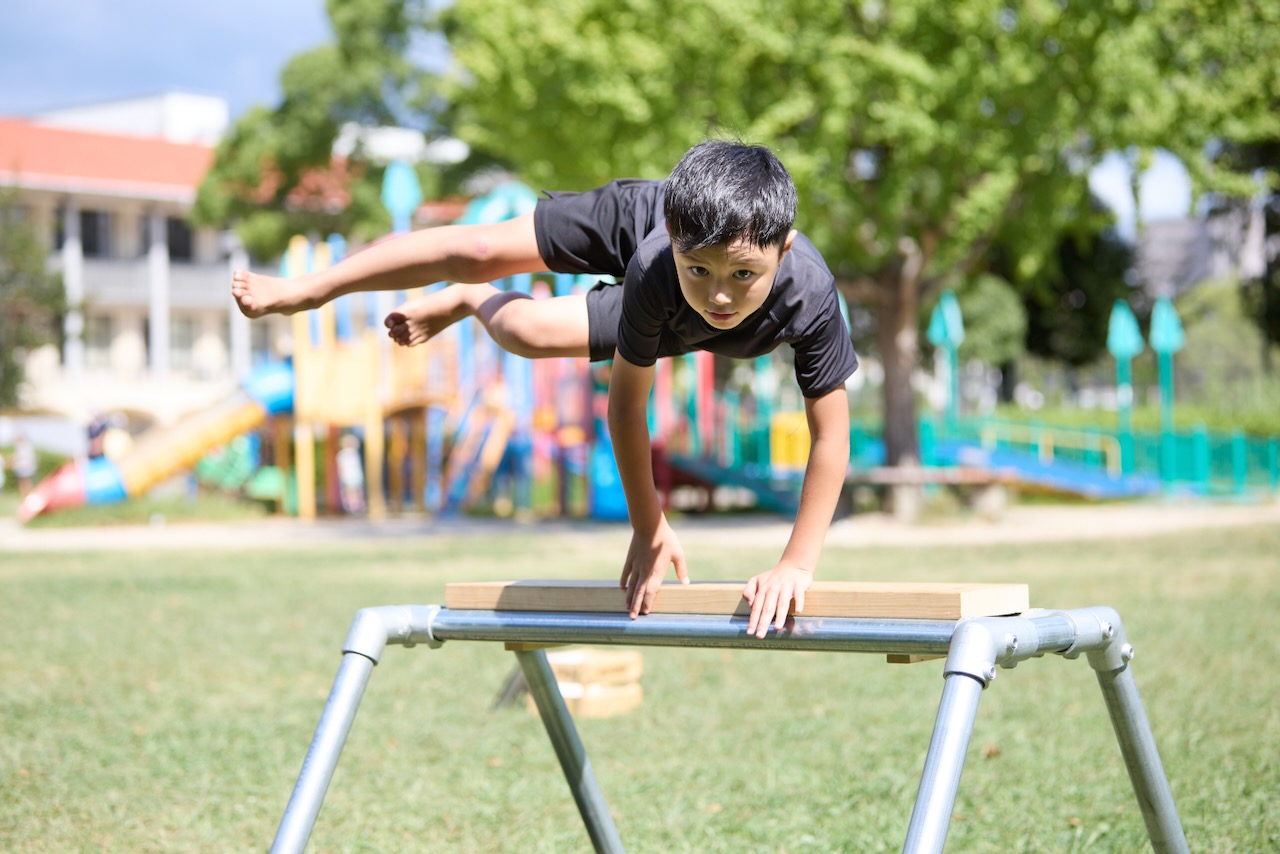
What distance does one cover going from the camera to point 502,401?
794 inches

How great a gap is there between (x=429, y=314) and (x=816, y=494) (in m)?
→ 1.23

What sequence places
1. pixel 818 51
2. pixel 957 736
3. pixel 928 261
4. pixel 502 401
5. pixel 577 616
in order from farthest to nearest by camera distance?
pixel 502 401, pixel 928 261, pixel 818 51, pixel 577 616, pixel 957 736

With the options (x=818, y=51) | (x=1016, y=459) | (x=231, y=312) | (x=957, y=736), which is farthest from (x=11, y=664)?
(x=231, y=312)

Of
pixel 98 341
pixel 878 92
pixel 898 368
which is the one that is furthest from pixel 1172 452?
pixel 98 341

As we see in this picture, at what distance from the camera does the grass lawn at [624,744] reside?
3.88 metres

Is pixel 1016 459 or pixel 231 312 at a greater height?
pixel 231 312

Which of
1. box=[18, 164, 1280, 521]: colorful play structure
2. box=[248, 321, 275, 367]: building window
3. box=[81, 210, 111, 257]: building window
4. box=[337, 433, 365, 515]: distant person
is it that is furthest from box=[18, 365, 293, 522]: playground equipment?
box=[248, 321, 275, 367]: building window

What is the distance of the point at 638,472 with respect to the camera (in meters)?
3.03

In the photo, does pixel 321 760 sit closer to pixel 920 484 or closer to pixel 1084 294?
pixel 920 484

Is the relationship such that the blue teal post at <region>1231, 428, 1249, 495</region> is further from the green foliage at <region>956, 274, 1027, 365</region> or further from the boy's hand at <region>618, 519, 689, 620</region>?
the boy's hand at <region>618, 519, 689, 620</region>

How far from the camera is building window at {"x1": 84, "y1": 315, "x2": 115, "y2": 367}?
124 ft

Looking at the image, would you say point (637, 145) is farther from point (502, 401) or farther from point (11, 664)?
point (11, 664)

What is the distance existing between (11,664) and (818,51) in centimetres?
1219

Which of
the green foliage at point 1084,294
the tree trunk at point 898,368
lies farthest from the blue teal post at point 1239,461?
the green foliage at point 1084,294
